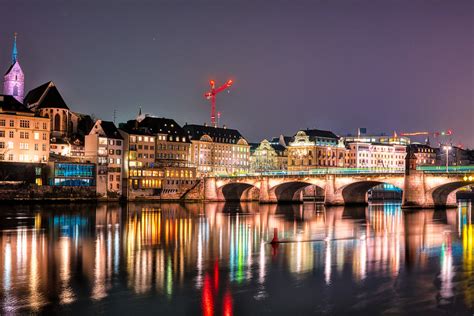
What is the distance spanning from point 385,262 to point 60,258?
733 inches

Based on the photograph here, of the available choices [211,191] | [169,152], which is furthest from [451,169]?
[169,152]

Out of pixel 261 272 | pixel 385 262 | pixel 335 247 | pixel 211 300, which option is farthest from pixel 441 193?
pixel 211 300

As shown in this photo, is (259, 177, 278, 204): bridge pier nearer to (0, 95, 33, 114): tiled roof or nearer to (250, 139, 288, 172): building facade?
(0, 95, 33, 114): tiled roof

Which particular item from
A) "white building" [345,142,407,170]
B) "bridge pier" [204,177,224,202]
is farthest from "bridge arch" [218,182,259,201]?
"white building" [345,142,407,170]

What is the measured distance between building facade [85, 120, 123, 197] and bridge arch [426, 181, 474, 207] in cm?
5687

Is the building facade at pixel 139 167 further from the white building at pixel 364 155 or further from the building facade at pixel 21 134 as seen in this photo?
the white building at pixel 364 155

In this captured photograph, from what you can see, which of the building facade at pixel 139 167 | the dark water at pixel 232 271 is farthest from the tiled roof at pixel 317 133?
the dark water at pixel 232 271

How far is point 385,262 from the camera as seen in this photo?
1379 inches

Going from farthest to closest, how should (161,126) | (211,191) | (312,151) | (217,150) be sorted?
(312,151) < (217,150) < (161,126) < (211,191)

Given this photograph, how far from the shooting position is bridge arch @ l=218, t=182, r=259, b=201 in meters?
125

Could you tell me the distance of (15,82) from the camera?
13825 cm

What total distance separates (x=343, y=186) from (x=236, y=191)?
3499 centimetres

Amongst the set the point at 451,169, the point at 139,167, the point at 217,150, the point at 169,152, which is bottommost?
the point at 451,169

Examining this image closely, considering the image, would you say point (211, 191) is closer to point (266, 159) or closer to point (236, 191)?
point (236, 191)
